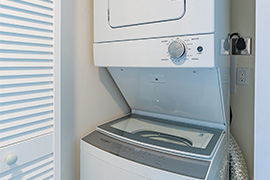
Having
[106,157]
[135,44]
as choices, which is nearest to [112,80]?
[135,44]

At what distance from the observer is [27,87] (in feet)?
3.92

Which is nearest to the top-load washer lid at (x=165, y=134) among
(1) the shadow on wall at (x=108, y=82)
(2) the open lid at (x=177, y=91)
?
A: (2) the open lid at (x=177, y=91)

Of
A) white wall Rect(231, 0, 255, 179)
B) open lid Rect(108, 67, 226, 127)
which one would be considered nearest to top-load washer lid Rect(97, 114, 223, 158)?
open lid Rect(108, 67, 226, 127)

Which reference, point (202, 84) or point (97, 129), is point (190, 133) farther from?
point (97, 129)

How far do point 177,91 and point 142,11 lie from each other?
0.72 meters

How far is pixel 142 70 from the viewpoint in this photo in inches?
65.0

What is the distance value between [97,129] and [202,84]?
3.29ft

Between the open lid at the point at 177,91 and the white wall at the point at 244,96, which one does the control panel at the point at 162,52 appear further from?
the white wall at the point at 244,96

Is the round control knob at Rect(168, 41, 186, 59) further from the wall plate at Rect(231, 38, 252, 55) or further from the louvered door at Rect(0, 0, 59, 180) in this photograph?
the wall plate at Rect(231, 38, 252, 55)

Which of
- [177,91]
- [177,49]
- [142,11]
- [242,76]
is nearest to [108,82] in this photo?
[177,91]

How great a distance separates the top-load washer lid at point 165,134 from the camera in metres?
1.32

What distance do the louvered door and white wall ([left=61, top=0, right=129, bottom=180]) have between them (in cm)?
26

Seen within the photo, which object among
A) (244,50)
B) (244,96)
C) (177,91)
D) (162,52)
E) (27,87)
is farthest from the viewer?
(244,96)

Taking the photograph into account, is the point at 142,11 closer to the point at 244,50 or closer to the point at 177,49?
the point at 177,49
